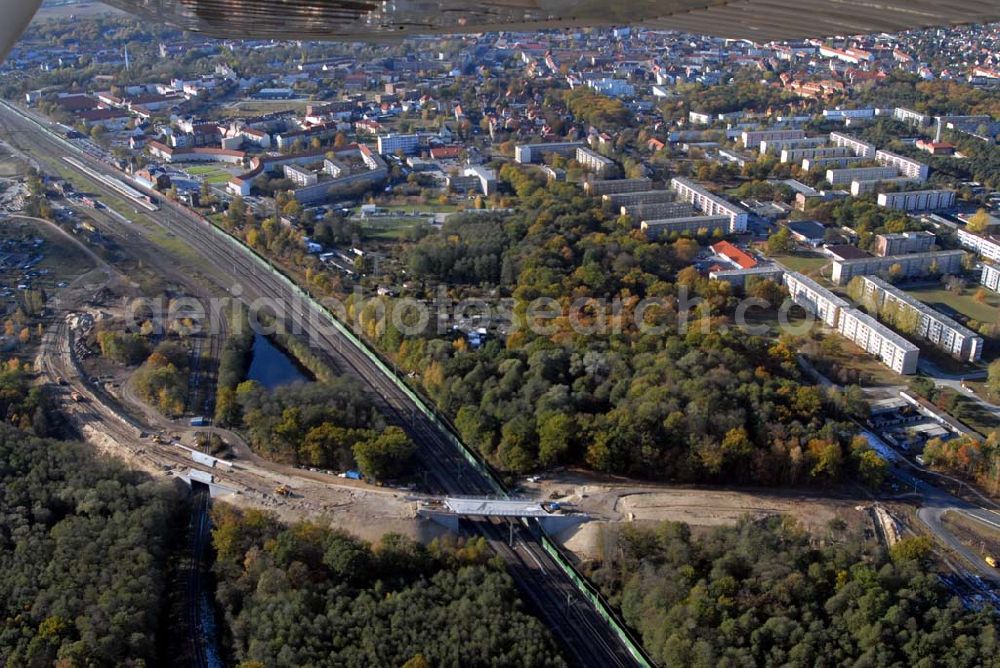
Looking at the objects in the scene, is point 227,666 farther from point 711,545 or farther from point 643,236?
point 643,236

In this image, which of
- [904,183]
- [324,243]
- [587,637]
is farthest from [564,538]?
[904,183]

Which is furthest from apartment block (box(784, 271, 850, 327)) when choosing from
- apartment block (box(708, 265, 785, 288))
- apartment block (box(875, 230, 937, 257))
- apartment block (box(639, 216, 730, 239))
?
apartment block (box(639, 216, 730, 239))

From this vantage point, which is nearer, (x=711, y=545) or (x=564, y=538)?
(x=711, y=545)

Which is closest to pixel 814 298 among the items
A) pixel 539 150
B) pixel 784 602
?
pixel 784 602

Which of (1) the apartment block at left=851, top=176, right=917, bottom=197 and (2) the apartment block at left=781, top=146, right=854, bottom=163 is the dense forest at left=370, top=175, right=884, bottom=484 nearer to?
(1) the apartment block at left=851, top=176, right=917, bottom=197

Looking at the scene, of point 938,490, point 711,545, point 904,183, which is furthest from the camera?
point 904,183

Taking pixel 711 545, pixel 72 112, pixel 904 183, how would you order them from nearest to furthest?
pixel 711 545
pixel 904 183
pixel 72 112
